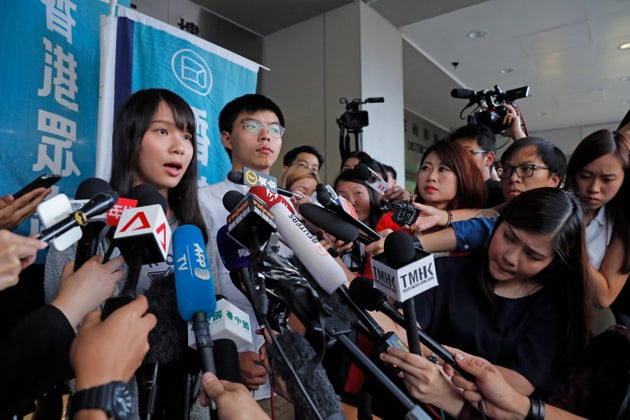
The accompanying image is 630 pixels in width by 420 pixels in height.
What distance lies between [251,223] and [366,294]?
218 millimetres

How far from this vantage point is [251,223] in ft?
2.27

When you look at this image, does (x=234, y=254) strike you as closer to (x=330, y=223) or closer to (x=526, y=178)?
→ (x=330, y=223)

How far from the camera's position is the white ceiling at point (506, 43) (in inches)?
163

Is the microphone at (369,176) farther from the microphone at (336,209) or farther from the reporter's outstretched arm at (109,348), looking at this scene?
the reporter's outstretched arm at (109,348)

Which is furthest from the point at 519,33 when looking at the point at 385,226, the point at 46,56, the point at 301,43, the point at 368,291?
the point at 368,291

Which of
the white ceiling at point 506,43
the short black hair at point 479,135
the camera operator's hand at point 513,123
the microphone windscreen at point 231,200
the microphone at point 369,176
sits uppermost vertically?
the white ceiling at point 506,43

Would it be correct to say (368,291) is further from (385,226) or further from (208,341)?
(385,226)

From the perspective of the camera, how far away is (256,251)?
26.8 inches

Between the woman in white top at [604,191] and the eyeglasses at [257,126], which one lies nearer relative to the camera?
the woman in white top at [604,191]

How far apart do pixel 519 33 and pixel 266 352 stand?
17.1ft

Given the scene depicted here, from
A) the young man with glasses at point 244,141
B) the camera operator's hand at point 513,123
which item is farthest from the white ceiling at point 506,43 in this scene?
the young man with glasses at point 244,141

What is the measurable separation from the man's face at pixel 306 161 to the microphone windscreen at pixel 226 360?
6.20ft

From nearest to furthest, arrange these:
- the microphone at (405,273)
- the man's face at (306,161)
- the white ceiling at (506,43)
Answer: the microphone at (405,273) → the man's face at (306,161) → the white ceiling at (506,43)

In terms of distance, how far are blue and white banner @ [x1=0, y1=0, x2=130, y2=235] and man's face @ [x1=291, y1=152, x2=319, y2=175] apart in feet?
3.68
